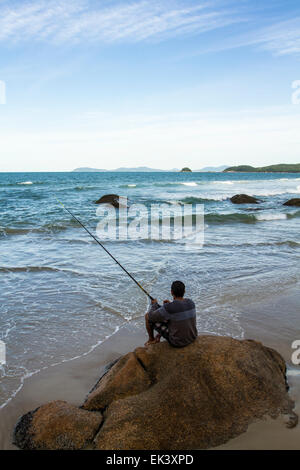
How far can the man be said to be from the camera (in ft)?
12.8

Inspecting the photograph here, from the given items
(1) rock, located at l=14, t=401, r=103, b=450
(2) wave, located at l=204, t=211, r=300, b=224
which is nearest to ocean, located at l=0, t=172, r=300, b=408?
(1) rock, located at l=14, t=401, r=103, b=450

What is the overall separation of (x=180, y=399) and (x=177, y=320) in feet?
2.81

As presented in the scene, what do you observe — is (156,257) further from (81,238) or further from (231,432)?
(231,432)

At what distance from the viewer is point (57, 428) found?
3178 mm

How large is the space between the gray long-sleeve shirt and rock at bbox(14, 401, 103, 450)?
1.09 metres

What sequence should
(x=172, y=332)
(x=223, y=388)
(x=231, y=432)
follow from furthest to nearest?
(x=172, y=332) → (x=223, y=388) → (x=231, y=432)

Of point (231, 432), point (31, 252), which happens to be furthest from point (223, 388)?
point (31, 252)

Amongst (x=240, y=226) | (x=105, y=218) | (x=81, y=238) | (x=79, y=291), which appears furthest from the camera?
A: (x=105, y=218)

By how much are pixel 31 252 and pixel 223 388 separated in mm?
8680

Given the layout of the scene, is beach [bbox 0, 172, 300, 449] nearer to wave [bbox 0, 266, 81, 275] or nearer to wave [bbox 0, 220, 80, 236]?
wave [bbox 0, 266, 81, 275]

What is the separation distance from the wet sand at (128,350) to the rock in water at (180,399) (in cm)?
14

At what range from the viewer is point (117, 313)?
6.34 m

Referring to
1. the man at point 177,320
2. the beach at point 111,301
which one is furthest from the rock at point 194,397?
the beach at point 111,301
